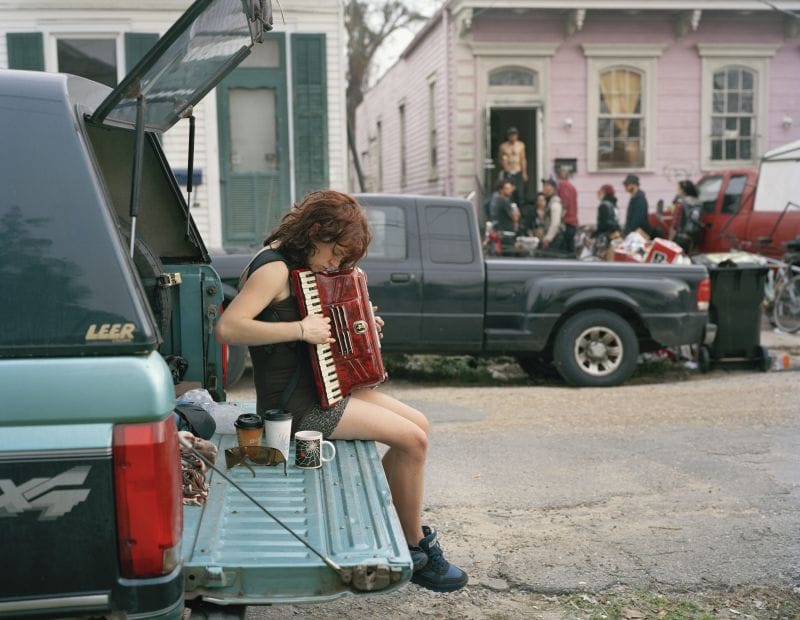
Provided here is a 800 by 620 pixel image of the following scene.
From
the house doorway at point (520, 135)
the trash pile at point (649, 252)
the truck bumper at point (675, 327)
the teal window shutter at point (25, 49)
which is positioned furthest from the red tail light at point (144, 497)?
the house doorway at point (520, 135)

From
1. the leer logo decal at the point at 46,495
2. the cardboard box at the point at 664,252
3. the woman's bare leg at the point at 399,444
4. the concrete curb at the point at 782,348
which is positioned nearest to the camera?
the leer logo decal at the point at 46,495

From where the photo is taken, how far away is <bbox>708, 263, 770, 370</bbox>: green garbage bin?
30.0ft

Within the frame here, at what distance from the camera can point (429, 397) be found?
26.9ft

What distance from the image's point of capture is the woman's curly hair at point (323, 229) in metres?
3.58

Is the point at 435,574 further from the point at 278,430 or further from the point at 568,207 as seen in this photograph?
the point at 568,207

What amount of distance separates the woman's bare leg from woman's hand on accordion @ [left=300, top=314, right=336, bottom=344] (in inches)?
12.0

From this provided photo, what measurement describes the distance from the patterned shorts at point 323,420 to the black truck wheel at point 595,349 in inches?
207

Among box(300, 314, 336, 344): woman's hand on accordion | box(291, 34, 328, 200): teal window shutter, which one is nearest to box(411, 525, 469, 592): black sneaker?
box(300, 314, 336, 344): woman's hand on accordion

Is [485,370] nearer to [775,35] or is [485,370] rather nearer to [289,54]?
[289,54]

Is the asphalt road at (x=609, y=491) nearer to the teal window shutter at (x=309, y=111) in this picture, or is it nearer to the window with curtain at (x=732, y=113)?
the teal window shutter at (x=309, y=111)

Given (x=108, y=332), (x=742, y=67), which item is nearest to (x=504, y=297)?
(x=108, y=332)

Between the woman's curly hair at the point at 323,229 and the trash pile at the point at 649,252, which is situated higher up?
the woman's curly hair at the point at 323,229

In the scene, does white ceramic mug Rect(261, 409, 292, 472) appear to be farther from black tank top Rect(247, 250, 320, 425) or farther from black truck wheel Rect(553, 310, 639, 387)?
black truck wheel Rect(553, 310, 639, 387)

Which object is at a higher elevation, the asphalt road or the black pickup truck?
the black pickup truck
